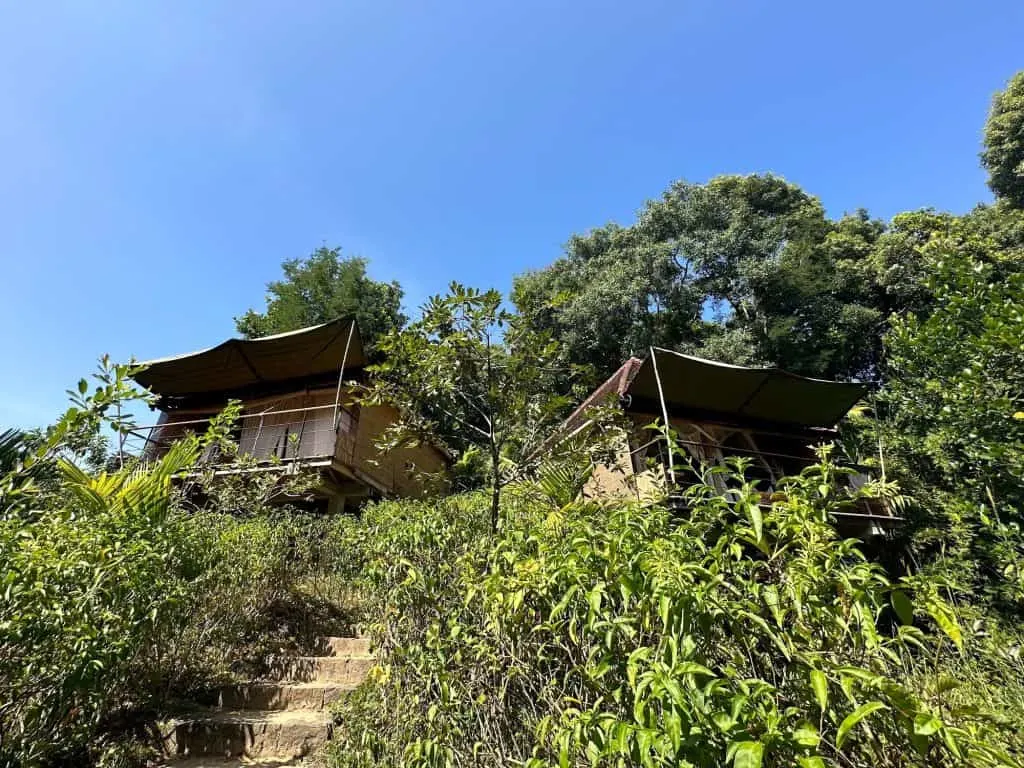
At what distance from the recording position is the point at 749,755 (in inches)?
34.7

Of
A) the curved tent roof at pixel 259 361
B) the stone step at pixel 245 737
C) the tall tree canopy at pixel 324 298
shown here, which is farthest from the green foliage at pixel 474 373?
the tall tree canopy at pixel 324 298

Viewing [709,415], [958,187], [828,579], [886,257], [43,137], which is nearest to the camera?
[828,579]

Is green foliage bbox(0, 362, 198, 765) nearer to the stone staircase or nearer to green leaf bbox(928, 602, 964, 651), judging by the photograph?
the stone staircase

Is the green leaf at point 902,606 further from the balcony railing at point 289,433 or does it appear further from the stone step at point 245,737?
the balcony railing at point 289,433

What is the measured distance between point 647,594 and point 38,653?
287cm

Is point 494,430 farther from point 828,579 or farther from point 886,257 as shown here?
point 886,257

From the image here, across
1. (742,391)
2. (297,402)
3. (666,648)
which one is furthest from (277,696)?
(297,402)

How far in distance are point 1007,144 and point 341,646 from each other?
2360 cm

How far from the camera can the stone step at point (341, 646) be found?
4762 mm

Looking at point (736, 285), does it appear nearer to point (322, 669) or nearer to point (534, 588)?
point (322, 669)

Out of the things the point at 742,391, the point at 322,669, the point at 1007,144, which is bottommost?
the point at 322,669

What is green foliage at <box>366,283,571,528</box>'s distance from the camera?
3576 mm

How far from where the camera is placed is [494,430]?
363 cm

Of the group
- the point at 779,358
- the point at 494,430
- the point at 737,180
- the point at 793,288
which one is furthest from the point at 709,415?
the point at 737,180
